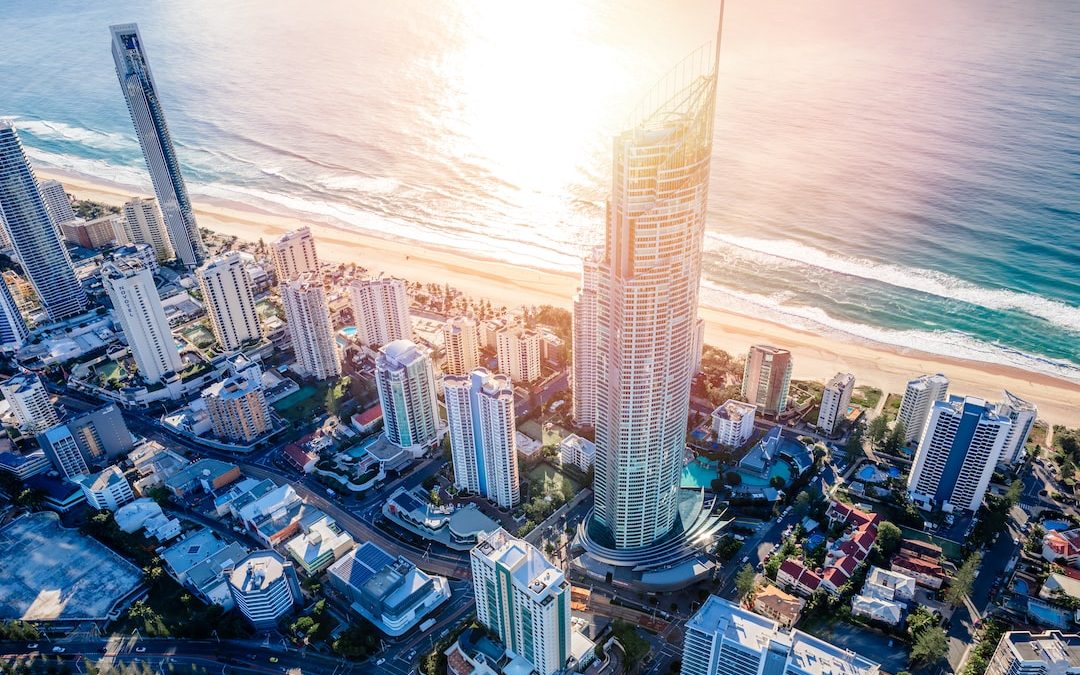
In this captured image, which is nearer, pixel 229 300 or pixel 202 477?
pixel 202 477

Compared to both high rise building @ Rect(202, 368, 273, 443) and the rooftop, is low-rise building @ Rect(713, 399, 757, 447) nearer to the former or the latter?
the rooftop

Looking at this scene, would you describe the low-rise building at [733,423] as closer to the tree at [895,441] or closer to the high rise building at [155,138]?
the tree at [895,441]

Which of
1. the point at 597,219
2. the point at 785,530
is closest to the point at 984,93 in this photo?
the point at 597,219

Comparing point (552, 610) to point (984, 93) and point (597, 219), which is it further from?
point (984, 93)

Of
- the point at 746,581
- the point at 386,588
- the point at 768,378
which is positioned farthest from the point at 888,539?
the point at 386,588

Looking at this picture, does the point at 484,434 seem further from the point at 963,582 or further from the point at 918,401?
the point at 918,401
